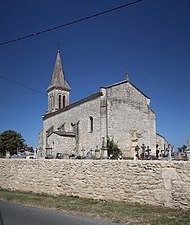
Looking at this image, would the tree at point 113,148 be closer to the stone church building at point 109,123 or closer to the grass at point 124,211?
the stone church building at point 109,123

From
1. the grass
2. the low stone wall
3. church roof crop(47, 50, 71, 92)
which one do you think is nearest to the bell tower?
church roof crop(47, 50, 71, 92)

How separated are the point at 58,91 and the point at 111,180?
39.1m

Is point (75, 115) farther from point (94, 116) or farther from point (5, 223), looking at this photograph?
point (5, 223)

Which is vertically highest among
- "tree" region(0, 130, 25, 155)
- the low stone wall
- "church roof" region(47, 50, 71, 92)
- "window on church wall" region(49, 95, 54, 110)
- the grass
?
"church roof" region(47, 50, 71, 92)

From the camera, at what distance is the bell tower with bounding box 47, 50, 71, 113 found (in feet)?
Answer: 157

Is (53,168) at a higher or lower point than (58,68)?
lower

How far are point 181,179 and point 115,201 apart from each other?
9.43ft

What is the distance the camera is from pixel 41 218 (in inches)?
280

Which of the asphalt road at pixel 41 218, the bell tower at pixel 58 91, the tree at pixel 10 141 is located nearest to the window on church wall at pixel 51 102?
the bell tower at pixel 58 91

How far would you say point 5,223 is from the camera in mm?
6453

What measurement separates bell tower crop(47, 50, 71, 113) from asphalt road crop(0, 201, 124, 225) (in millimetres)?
39766

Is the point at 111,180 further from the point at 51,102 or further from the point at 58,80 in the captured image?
the point at 58,80

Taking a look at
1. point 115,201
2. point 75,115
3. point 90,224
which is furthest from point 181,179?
point 75,115

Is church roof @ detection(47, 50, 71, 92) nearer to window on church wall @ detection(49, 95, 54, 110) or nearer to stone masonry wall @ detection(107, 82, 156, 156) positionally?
window on church wall @ detection(49, 95, 54, 110)
